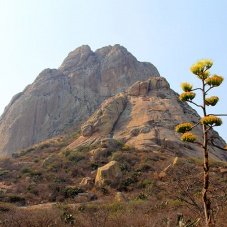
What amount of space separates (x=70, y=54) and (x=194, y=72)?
73696 millimetres

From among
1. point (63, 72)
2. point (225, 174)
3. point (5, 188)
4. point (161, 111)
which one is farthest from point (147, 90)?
point (63, 72)

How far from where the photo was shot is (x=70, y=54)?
7894 centimetres

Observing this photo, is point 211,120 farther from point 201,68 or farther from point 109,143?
point 109,143

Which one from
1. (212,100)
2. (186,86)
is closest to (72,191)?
(186,86)

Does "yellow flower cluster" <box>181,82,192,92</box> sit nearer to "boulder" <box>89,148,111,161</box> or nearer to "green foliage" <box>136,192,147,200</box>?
"green foliage" <box>136,192,147,200</box>

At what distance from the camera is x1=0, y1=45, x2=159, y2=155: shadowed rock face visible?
6569 centimetres

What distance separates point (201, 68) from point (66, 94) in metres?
64.4

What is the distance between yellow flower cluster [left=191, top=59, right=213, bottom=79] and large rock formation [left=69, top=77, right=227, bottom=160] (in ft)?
104

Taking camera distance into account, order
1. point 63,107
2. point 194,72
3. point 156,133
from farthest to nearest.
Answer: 1. point 63,107
2. point 156,133
3. point 194,72

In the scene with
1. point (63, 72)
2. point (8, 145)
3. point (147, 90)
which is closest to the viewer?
point (147, 90)

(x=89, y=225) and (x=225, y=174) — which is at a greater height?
(x=225, y=174)

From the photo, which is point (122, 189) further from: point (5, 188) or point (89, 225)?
point (89, 225)

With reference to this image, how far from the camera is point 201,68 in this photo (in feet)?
20.8

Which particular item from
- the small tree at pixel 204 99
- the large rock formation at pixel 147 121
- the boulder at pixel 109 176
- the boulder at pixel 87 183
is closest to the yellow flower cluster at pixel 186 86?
the small tree at pixel 204 99
